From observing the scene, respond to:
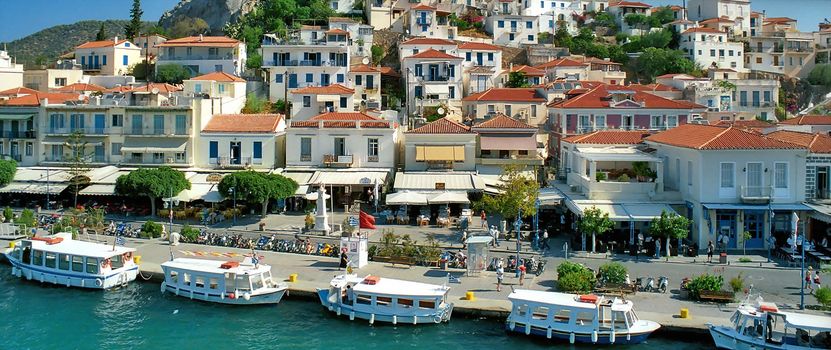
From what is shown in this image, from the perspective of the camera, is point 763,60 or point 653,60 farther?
point 763,60

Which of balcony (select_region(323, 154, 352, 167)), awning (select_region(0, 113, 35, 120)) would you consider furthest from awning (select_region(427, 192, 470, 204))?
awning (select_region(0, 113, 35, 120))

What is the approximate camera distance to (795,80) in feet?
278

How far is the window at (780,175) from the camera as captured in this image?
34594 millimetres

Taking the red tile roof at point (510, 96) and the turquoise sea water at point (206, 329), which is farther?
the red tile roof at point (510, 96)

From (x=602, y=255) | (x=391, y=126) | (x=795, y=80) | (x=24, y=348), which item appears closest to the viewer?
(x=24, y=348)

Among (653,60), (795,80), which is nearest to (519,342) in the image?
(653,60)

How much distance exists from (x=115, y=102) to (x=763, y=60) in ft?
237

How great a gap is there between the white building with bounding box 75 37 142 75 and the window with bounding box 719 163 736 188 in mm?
57341

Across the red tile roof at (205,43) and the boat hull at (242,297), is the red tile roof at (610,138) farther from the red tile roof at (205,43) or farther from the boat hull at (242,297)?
the red tile roof at (205,43)

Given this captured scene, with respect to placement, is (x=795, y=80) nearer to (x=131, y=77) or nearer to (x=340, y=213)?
(x=340, y=213)

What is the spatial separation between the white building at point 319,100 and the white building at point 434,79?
679cm

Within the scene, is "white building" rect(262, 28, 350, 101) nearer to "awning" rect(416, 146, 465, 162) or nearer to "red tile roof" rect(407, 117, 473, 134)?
"red tile roof" rect(407, 117, 473, 134)

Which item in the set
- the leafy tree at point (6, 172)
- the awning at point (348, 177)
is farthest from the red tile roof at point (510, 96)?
the leafy tree at point (6, 172)

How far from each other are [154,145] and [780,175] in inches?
1410
